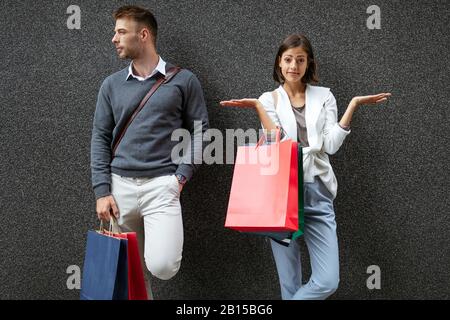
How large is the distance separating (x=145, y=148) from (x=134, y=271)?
459 millimetres

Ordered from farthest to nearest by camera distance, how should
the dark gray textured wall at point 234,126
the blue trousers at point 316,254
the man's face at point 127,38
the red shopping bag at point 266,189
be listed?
the dark gray textured wall at point 234,126, the man's face at point 127,38, the blue trousers at point 316,254, the red shopping bag at point 266,189

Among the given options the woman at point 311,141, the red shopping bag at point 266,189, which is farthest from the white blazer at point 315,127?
the red shopping bag at point 266,189

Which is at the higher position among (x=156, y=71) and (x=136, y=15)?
(x=136, y=15)

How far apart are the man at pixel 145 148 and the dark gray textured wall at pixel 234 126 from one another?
0.33 metres

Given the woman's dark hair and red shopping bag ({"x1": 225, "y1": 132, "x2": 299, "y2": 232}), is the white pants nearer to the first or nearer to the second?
red shopping bag ({"x1": 225, "y1": 132, "x2": 299, "y2": 232})

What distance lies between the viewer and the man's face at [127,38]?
2010mm

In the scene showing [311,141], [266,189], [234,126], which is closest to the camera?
[266,189]

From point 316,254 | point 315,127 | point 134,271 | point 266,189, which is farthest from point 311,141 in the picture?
point 134,271

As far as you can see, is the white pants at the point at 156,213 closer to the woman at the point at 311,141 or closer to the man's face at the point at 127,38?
the woman at the point at 311,141

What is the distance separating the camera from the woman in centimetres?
192

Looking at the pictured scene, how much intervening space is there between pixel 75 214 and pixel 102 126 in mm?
541

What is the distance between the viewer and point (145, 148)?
1987 millimetres

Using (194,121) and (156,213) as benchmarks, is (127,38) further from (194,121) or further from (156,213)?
(156,213)

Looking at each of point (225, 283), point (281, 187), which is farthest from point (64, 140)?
point (281, 187)
